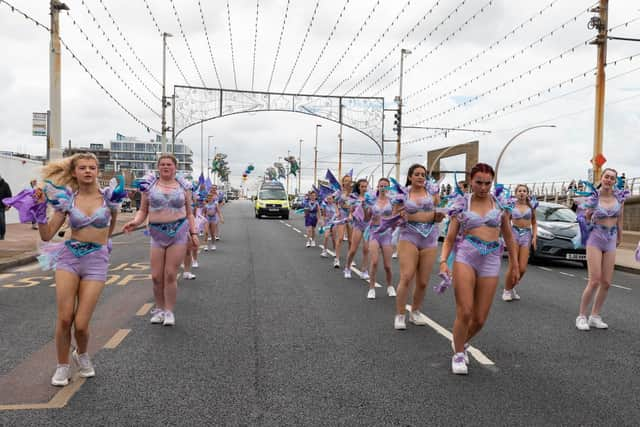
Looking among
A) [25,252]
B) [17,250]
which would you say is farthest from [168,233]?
[17,250]

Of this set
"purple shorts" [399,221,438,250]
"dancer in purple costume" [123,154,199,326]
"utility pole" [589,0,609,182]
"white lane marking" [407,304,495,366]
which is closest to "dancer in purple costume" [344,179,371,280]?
"white lane marking" [407,304,495,366]

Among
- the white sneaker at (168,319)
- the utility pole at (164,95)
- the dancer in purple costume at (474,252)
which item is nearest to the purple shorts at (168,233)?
the white sneaker at (168,319)

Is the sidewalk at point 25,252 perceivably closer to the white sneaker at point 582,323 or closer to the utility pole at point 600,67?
the utility pole at point 600,67

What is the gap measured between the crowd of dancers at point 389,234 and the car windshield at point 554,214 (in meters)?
6.65

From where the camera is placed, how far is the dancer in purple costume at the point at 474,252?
491 cm

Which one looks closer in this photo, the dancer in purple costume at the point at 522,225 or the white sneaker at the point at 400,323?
the white sneaker at the point at 400,323

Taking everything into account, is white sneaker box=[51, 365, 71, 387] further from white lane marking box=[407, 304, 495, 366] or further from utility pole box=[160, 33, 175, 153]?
utility pole box=[160, 33, 175, 153]

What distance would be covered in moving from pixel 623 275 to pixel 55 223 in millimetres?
12261

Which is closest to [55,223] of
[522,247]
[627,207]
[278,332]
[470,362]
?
[278,332]

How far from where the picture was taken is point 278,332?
6.50 meters

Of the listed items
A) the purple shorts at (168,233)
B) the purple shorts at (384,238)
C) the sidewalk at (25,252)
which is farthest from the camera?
the sidewalk at (25,252)

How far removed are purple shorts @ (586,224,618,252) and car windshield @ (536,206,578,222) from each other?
8656 mm

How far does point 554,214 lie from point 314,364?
40.0 ft

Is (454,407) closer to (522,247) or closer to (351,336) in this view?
(351,336)
